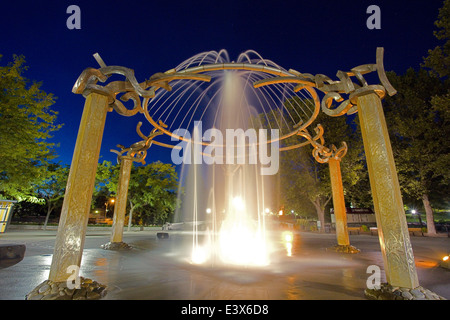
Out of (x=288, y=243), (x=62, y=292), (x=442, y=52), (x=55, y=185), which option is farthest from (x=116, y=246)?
(x=442, y=52)

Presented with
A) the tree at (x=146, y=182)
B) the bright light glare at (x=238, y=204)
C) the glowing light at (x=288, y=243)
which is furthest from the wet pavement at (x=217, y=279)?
the tree at (x=146, y=182)

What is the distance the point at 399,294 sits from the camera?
380 cm

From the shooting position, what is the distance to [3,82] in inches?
471

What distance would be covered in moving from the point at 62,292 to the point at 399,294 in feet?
19.8

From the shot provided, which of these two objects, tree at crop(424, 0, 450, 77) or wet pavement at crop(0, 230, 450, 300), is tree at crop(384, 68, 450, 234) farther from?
wet pavement at crop(0, 230, 450, 300)

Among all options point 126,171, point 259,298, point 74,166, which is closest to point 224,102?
point 126,171

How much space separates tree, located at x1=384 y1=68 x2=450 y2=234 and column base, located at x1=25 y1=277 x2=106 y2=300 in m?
25.3

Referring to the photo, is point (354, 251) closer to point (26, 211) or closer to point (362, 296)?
point (362, 296)

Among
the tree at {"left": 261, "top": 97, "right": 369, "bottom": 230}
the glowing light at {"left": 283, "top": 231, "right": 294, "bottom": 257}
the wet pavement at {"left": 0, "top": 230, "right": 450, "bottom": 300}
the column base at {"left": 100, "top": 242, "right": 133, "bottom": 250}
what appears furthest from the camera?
the tree at {"left": 261, "top": 97, "right": 369, "bottom": 230}

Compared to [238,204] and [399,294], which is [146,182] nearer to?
[238,204]

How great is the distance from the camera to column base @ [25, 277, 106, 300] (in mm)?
3670

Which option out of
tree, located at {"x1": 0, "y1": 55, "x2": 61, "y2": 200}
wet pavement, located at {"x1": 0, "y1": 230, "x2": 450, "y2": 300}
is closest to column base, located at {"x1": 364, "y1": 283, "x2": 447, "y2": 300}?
wet pavement, located at {"x1": 0, "y1": 230, "x2": 450, "y2": 300}

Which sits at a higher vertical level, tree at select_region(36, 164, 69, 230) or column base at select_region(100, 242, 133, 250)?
tree at select_region(36, 164, 69, 230)
